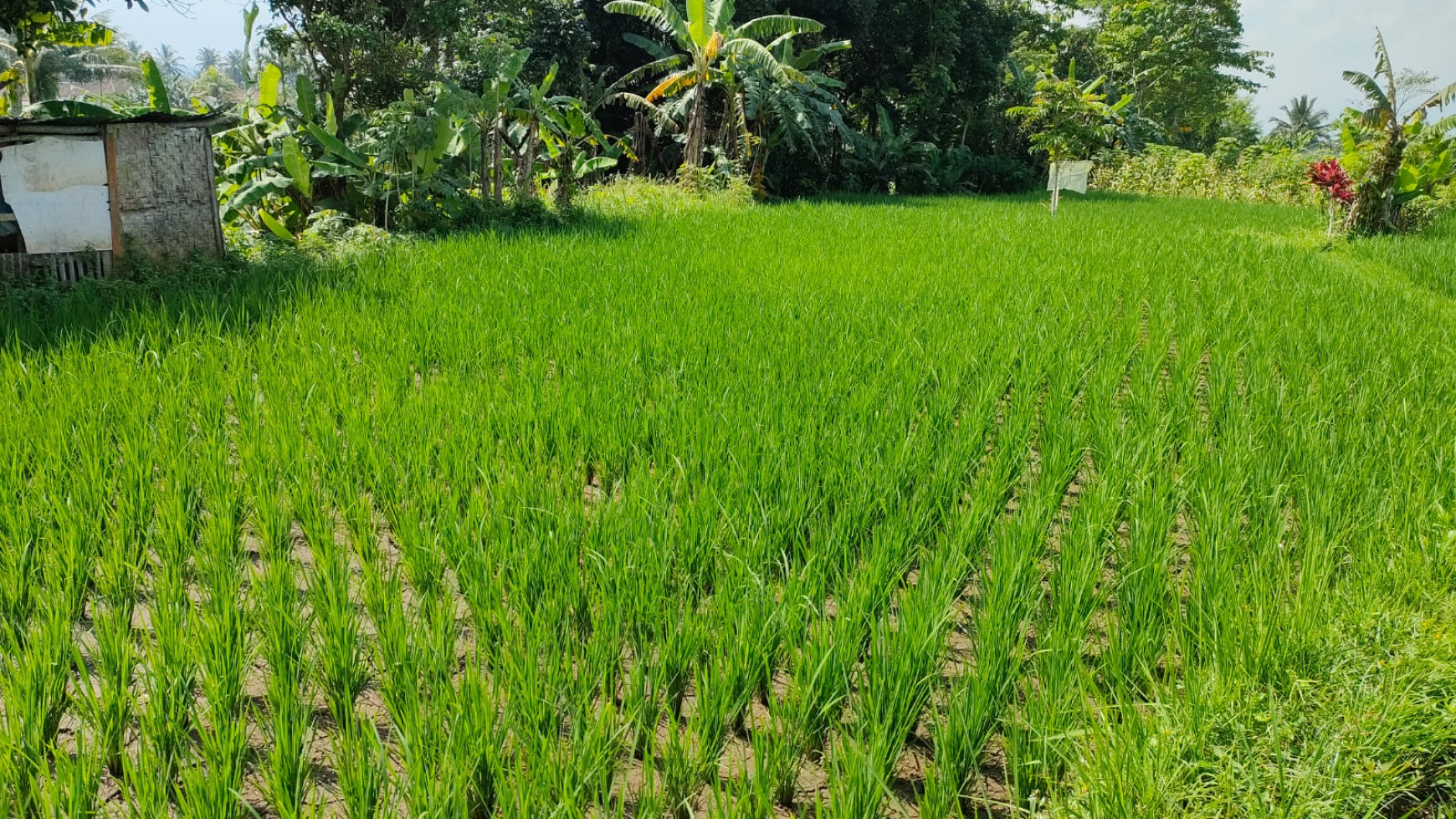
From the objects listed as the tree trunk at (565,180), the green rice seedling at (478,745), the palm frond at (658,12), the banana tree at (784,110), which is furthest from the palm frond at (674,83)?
the green rice seedling at (478,745)

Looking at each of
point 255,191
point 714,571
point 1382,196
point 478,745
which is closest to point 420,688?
point 478,745

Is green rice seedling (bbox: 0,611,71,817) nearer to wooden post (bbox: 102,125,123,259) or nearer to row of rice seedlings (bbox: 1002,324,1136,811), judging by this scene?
row of rice seedlings (bbox: 1002,324,1136,811)

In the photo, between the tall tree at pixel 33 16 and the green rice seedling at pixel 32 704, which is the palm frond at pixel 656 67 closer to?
the tall tree at pixel 33 16

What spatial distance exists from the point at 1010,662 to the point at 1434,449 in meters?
1.91

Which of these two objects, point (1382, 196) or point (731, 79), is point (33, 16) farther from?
point (1382, 196)

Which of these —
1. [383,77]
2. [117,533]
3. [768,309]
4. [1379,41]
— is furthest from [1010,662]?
[383,77]

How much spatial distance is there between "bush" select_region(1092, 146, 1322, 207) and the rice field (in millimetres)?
15385

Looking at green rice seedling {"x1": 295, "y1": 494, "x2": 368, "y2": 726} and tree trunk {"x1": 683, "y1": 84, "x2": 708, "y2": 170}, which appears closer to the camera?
green rice seedling {"x1": 295, "y1": 494, "x2": 368, "y2": 726}

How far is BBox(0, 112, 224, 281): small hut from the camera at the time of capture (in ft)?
15.0

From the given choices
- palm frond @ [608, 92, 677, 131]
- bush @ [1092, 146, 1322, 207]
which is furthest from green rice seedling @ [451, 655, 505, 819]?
bush @ [1092, 146, 1322, 207]

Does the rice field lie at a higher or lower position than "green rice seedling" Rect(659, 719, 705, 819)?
higher

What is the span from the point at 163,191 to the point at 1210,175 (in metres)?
19.4

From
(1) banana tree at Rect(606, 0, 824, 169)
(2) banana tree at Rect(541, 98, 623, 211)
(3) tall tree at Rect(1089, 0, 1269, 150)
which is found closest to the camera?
(2) banana tree at Rect(541, 98, 623, 211)

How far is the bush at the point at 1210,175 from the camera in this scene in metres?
16.5
